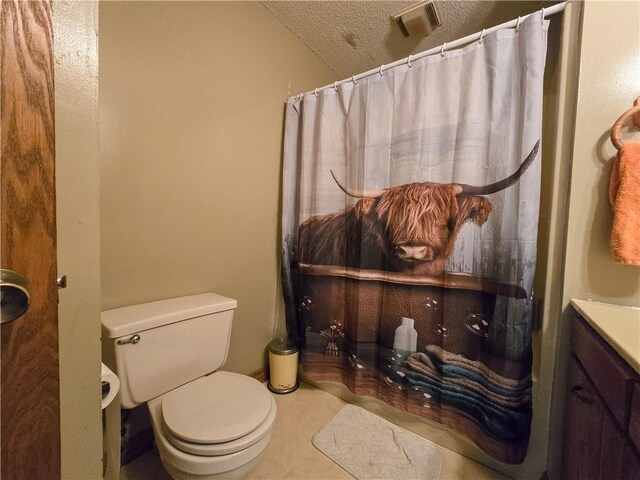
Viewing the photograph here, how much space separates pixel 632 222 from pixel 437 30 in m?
1.40

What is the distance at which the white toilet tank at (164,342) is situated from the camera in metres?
0.95

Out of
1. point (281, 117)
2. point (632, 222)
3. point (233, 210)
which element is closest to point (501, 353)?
point (632, 222)

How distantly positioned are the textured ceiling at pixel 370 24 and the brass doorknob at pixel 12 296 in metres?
1.76

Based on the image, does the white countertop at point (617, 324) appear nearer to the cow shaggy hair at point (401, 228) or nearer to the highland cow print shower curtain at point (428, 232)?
the highland cow print shower curtain at point (428, 232)

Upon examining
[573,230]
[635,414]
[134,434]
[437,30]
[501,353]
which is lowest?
[134,434]

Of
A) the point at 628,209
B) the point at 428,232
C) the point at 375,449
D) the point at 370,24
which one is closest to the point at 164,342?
the point at 375,449

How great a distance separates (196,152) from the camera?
4.19ft

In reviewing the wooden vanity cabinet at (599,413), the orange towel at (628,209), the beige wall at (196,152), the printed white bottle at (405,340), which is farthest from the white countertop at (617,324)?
the beige wall at (196,152)

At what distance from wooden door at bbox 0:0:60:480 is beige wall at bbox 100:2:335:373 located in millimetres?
817

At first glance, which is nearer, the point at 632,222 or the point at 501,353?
the point at 632,222

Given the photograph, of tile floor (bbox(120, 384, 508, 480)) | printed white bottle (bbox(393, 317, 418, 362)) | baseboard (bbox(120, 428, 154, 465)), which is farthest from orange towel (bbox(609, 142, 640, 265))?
baseboard (bbox(120, 428, 154, 465))

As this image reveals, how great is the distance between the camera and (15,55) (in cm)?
31

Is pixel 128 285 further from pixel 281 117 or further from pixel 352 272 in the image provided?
pixel 281 117

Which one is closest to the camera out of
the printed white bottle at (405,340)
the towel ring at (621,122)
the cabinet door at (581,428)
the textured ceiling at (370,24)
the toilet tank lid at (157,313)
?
the cabinet door at (581,428)
